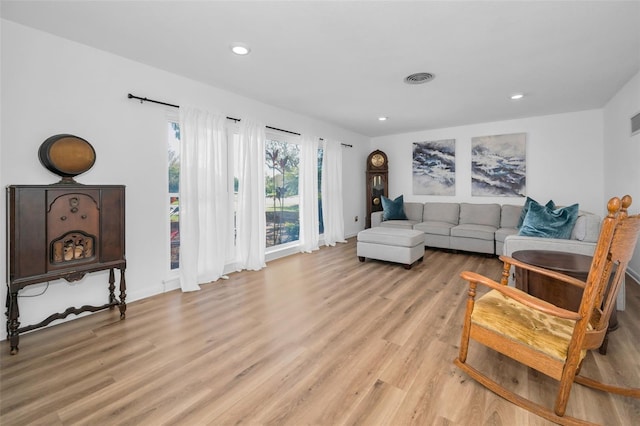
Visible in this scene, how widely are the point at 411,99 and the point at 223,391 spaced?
13.4 ft

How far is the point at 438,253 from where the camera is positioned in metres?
5.07

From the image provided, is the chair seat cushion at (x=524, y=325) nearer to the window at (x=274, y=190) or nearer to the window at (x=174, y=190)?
the window at (x=274, y=190)

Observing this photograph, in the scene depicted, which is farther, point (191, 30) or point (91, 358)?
point (191, 30)

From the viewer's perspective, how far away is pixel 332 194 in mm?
5723

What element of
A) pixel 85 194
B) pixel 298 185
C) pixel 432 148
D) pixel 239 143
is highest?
pixel 432 148

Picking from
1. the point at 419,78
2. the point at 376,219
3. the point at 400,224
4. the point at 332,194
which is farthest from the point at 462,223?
the point at 419,78

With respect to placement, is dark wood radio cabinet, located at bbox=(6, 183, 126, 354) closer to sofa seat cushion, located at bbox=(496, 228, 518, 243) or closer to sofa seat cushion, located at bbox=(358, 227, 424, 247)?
sofa seat cushion, located at bbox=(358, 227, 424, 247)

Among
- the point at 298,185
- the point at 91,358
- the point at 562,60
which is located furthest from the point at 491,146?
the point at 91,358

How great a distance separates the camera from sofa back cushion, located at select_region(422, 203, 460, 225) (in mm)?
5586

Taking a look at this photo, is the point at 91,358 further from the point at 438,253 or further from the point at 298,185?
the point at 438,253

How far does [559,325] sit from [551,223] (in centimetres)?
237

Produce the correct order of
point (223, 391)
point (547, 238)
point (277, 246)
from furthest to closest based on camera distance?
point (277, 246) < point (547, 238) < point (223, 391)

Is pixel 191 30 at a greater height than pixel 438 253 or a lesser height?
greater

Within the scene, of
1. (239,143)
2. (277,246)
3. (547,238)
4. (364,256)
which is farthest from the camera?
(277,246)
